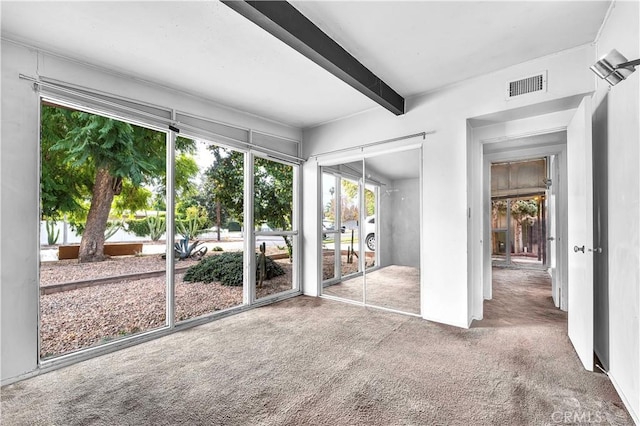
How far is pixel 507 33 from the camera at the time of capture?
2.42m

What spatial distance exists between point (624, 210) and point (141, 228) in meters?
4.16

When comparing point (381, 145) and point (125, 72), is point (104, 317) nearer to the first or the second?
point (125, 72)

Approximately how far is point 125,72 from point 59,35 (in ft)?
1.92

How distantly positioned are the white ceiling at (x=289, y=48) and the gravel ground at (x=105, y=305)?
1960mm

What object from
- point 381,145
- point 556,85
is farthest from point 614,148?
point 381,145

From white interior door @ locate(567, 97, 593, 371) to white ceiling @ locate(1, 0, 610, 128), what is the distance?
2.46 feet

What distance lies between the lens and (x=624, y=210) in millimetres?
1917

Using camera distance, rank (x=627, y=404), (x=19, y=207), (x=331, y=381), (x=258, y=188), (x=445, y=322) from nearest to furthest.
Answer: (x=627, y=404) → (x=331, y=381) → (x=19, y=207) → (x=445, y=322) → (x=258, y=188)

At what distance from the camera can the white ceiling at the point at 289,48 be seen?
6.91ft

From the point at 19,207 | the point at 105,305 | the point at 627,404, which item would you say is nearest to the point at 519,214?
the point at 627,404

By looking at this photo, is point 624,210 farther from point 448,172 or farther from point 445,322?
point 445,322

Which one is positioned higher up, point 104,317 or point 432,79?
point 432,79

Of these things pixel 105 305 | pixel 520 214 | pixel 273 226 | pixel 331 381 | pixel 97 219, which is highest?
pixel 520 214

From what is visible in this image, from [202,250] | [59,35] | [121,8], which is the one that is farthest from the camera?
[202,250]
